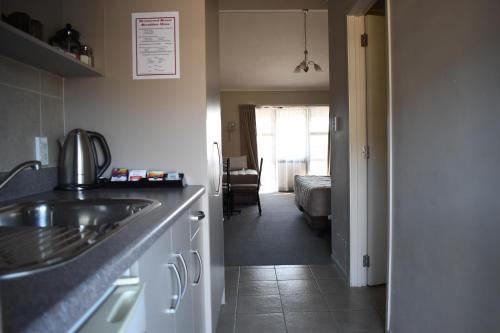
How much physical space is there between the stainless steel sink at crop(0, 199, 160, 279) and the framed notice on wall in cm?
77

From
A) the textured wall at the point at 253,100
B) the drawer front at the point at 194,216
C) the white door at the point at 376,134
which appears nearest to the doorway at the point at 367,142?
the white door at the point at 376,134

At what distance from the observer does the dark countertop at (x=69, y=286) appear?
373 millimetres

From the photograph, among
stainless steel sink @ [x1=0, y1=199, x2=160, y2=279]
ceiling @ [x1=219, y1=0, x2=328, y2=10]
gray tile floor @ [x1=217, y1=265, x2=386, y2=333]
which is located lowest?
gray tile floor @ [x1=217, y1=265, x2=386, y2=333]

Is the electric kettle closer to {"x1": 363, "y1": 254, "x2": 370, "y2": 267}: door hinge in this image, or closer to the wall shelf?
the wall shelf

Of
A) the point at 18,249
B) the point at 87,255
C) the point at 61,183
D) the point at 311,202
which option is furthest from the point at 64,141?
the point at 311,202

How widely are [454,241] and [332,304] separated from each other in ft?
4.14

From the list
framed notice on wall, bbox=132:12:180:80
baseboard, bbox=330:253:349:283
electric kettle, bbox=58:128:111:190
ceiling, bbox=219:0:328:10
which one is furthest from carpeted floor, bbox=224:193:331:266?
ceiling, bbox=219:0:328:10

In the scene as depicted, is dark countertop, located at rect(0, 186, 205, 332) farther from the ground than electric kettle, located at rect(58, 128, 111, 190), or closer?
closer

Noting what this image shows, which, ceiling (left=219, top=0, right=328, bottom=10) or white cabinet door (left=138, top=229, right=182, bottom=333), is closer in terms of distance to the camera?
white cabinet door (left=138, top=229, right=182, bottom=333)

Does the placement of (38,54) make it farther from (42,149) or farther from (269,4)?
(269,4)

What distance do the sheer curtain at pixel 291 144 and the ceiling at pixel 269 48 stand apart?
0.80 meters

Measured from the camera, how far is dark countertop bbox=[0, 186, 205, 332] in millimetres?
373

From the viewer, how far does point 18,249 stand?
0.78 meters

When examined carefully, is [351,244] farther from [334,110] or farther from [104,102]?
[104,102]
